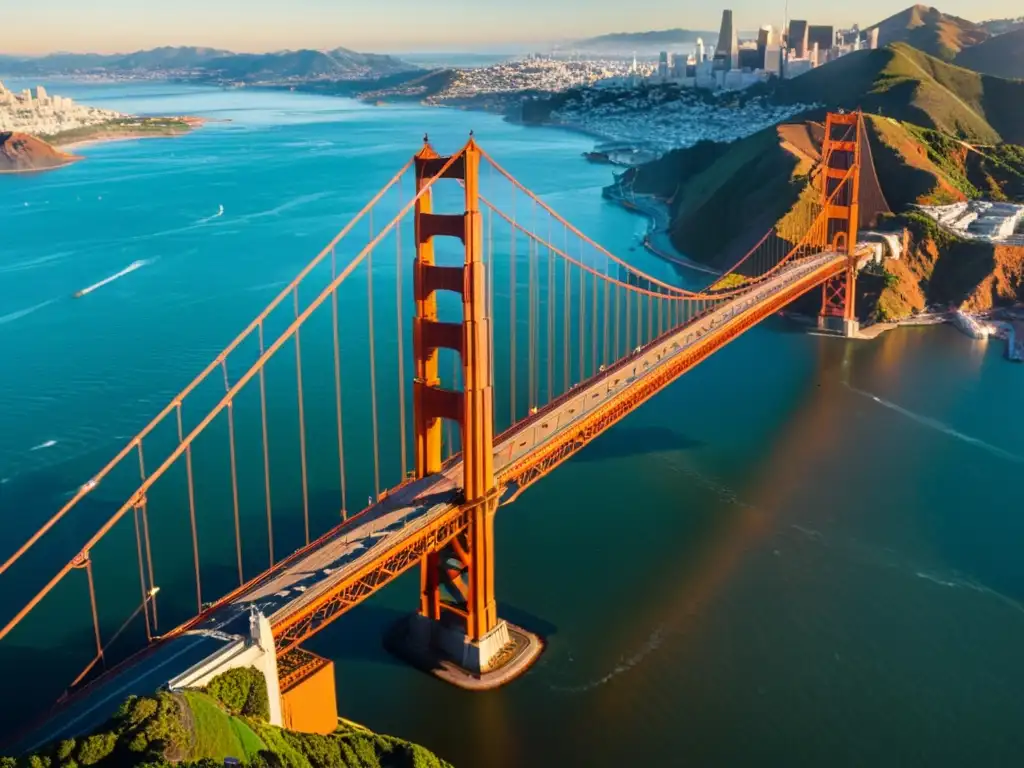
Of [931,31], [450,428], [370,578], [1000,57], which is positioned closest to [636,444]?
[450,428]

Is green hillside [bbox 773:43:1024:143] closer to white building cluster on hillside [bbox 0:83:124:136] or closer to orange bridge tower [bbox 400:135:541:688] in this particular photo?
orange bridge tower [bbox 400:135:541:688]

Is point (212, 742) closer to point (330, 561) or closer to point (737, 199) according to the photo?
point (330, 561)

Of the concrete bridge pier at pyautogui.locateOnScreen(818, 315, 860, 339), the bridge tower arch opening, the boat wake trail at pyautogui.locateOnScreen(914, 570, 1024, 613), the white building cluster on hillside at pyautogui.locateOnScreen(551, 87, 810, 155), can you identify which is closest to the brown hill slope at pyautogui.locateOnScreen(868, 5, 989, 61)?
the white building cluster on hillside at pyautogui.locateOnScreen(551, 87, 810, 155)

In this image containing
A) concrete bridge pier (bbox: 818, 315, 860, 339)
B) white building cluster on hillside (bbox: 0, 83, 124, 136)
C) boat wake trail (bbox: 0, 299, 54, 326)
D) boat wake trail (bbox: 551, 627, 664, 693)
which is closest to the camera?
boat wake trail (bbox: 551, 627, 664, 693)

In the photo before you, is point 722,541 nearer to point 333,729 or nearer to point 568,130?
point 333,729

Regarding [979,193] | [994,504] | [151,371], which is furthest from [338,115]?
[994,504]

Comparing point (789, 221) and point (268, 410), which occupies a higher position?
point (789, 221)

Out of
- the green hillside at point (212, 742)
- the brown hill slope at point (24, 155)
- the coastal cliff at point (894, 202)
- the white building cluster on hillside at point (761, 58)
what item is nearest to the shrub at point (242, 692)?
the green hillside at point (212, 742)
